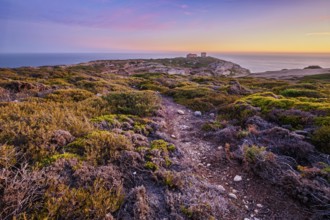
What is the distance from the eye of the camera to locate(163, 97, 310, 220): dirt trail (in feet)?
11.4

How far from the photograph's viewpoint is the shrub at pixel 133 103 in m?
8.39

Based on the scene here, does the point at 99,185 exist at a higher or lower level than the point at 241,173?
higher

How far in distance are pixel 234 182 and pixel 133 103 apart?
19.8 feet

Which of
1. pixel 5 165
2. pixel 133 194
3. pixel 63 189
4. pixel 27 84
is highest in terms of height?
pixel 27 84

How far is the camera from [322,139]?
5.32m

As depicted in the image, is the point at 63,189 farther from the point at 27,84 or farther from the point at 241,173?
the point at 27,84

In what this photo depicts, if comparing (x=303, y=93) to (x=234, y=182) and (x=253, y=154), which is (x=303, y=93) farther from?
(x=234, y=182)

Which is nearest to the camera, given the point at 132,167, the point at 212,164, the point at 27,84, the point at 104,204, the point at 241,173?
the point at 104,204

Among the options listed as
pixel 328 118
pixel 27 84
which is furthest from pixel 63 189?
pixel 27 84

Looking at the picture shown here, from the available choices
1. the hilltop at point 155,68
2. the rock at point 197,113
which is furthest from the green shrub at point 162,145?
the hilltop at point 155,68

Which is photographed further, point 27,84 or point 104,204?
point 27,84

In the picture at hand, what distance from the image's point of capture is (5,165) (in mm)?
3436

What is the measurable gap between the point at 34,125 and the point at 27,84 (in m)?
9.81

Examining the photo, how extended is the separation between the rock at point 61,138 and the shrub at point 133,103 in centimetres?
318
